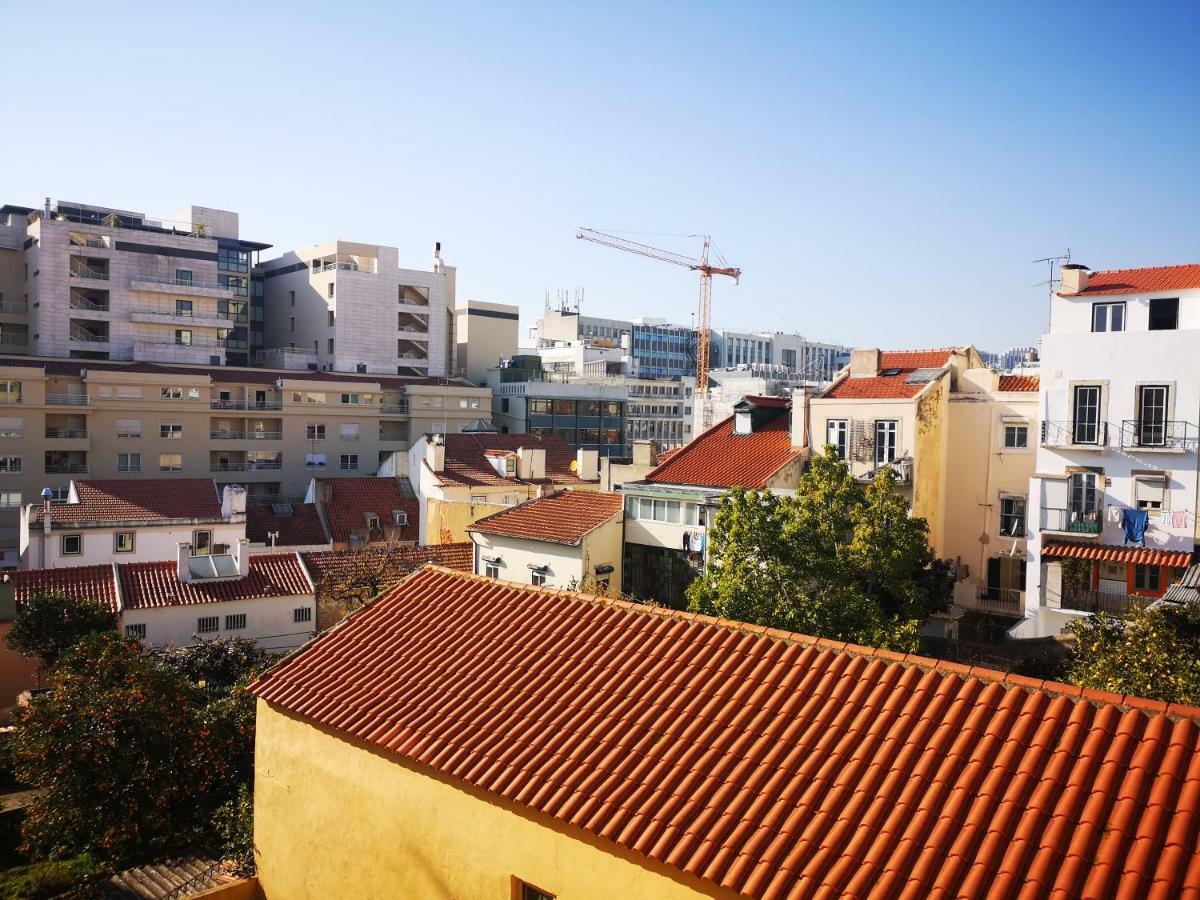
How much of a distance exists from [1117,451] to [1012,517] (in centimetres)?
674

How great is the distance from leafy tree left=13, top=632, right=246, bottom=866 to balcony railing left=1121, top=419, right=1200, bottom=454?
28.3 metres

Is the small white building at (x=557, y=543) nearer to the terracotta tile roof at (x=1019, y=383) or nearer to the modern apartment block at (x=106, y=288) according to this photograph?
the terracotta tile roof at (x=1019, y=383)

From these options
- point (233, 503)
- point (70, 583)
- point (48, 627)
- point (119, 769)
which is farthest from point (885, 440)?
point (70, 583)

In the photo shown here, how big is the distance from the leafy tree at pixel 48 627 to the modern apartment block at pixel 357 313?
5111 cm

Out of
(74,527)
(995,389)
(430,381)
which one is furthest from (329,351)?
(995,389)

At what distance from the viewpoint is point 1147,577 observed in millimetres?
30703

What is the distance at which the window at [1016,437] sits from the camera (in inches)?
1457

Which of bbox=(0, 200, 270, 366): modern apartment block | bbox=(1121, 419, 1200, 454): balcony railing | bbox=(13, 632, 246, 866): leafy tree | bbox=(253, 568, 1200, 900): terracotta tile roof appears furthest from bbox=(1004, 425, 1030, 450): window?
bbox=(0, 200, 270, 366): modern apartment block

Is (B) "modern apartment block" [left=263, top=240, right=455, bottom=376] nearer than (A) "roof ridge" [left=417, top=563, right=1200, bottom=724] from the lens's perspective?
No

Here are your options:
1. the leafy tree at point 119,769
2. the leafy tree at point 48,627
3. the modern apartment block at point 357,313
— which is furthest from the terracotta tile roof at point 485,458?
the leafy tree at point 119,769

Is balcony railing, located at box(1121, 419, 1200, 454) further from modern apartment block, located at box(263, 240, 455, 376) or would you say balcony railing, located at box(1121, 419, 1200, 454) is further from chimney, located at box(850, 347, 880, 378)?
modern apartment block, located at box(263, 240, 455, 376)

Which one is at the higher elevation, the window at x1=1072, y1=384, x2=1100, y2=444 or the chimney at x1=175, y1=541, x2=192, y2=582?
the window at x1=1072, y1=384, x2=1100, y2=444

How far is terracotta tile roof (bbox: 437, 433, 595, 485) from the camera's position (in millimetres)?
52562

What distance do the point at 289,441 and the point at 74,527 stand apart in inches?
1086
